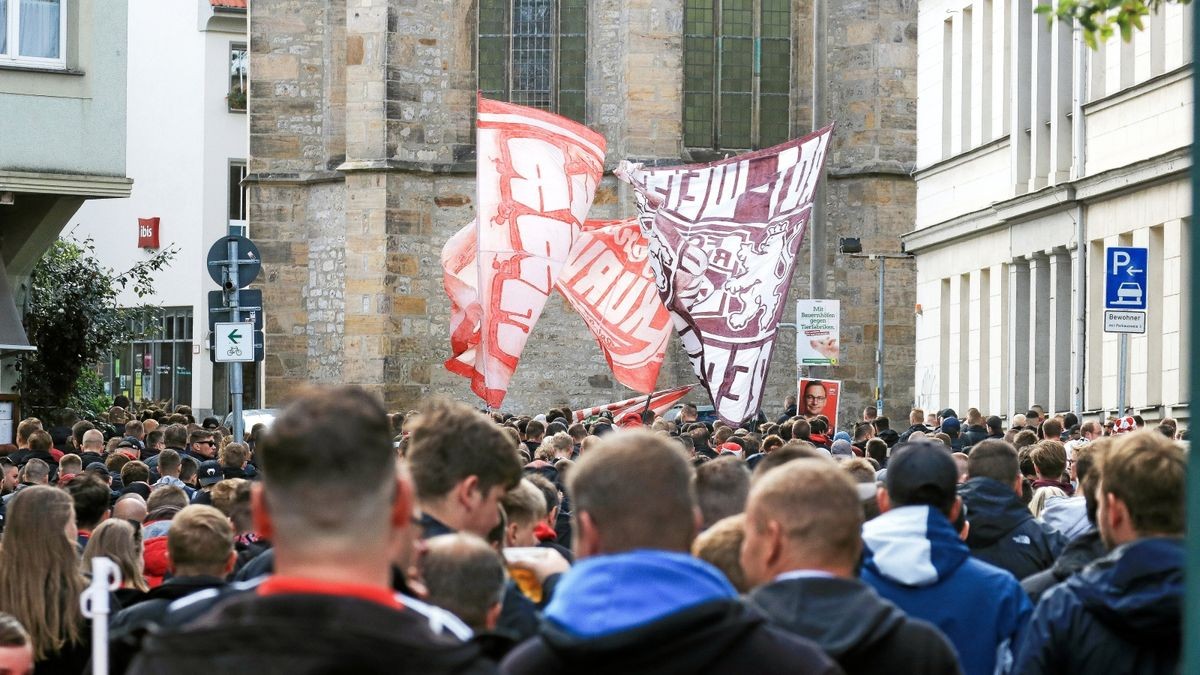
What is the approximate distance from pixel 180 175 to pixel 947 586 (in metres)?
48.9

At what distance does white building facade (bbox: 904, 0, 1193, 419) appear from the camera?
2492 cm

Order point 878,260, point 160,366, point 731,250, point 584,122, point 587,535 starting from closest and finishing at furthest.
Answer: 1. point 587,535
2. point 731,250
3. point 878,260
4. point 584,122
5. point 160,366

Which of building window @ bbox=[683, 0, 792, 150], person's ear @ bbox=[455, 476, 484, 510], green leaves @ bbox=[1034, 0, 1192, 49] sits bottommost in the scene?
person's ear @ bbox=[455, 476, 484, 510]

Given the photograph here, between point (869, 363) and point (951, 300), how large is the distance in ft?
6.78

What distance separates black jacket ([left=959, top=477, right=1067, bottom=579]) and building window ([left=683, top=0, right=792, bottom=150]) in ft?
89.7

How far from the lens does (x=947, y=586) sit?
19.1ft

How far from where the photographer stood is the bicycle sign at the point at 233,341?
17.7m

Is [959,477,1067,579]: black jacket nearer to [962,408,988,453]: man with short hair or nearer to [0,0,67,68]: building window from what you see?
[962,408,988,453]: man with short hair

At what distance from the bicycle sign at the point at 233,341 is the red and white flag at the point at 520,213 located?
2253 mm

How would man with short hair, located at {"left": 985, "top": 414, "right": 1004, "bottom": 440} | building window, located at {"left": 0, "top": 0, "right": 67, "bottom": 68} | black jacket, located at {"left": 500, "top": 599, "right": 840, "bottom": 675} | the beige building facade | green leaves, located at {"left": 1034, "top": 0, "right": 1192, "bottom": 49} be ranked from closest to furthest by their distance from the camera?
black jacket, located at {"left": 500, "top": 599, "right": 840, "bottom": 675} → green leaves, located at {"left": 1034, "top": 0, "right": 1192, "bottom": 49} → man with short hair, located at {"left": 985, "top": 414, "right": 1004, "bottom": 440} → building window, located at {"left": 0, "top": 0, "right": 67, "bottom": 68} → the beige building facade

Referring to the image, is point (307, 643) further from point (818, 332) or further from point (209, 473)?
point (818, 332)

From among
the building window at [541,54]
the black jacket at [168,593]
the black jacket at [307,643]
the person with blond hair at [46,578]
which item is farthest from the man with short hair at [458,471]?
the building window at [541,54]

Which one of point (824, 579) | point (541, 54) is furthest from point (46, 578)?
point (541, 54)

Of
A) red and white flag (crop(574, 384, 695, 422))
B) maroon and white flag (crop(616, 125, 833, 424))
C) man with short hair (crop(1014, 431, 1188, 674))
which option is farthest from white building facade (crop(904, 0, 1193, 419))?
man with short hair (crop(1014, 431, 1188, 674))
